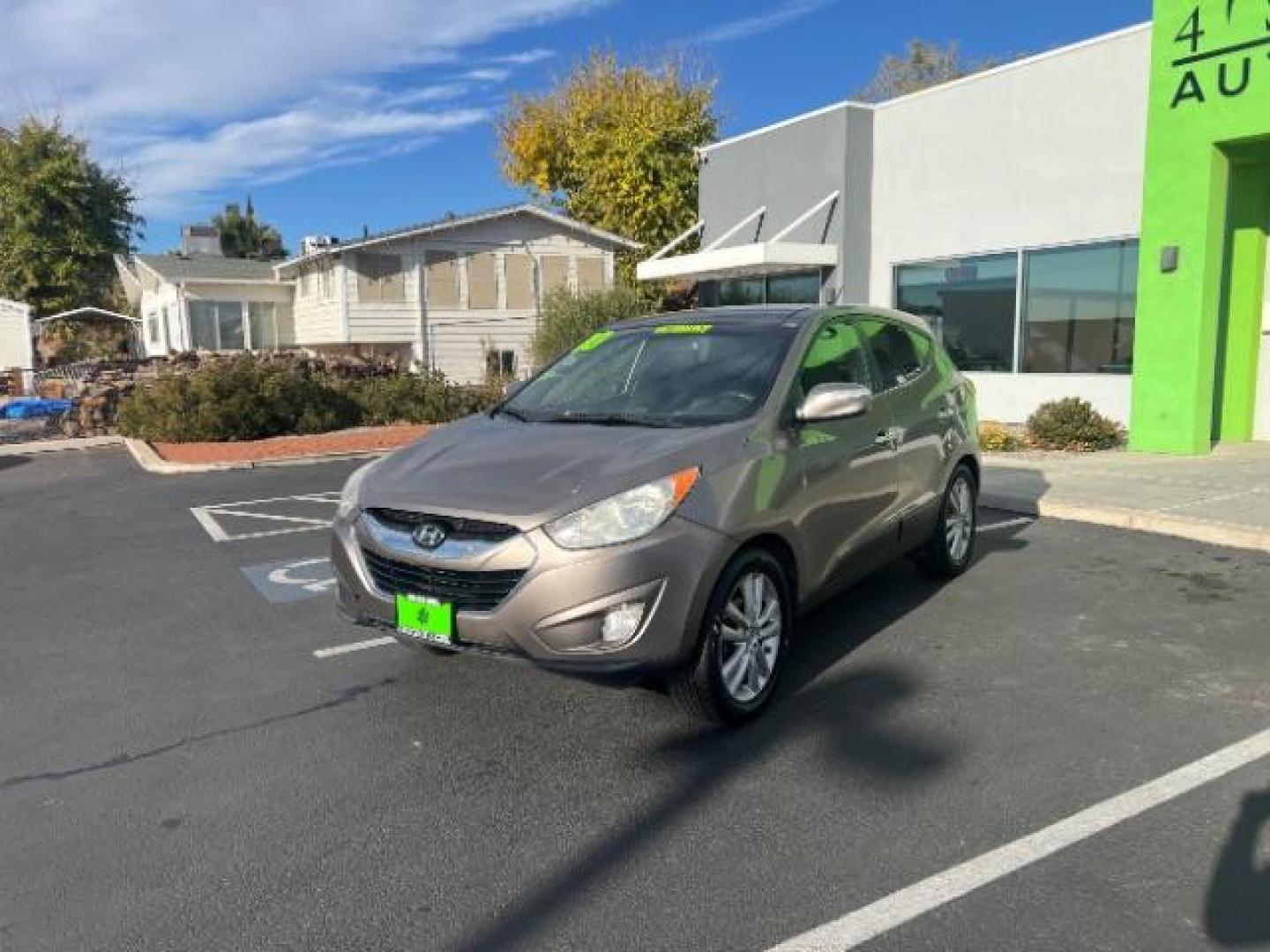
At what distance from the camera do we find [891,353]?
5672 mm

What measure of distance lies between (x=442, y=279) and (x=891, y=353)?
71.0ft

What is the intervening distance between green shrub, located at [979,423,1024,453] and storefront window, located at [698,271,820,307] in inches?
190

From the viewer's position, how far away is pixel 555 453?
4078 mm

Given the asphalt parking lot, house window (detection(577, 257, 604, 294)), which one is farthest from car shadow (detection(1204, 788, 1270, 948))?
house window (detection(577, 257, 604, 294))

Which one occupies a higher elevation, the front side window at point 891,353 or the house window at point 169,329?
the house window at point 169,329

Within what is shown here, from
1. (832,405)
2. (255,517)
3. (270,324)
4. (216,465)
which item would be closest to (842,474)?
(832,405)

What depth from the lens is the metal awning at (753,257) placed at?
1588 cm

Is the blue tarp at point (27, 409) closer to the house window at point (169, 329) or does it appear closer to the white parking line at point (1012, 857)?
the house window at point (169, 329)

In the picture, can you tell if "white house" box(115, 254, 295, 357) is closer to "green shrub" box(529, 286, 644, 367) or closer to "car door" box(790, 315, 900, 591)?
"green shrub" box(529, 286, 644, 367)

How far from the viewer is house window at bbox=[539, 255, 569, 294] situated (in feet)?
88.8

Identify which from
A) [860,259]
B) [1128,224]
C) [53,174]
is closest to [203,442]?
[860,259]

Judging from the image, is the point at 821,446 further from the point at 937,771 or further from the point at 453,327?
the point at 453,327

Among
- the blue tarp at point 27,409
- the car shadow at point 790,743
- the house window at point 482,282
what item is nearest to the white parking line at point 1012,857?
the car shadow at point 790,743

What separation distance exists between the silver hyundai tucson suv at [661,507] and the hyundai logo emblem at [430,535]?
0.4 inches
